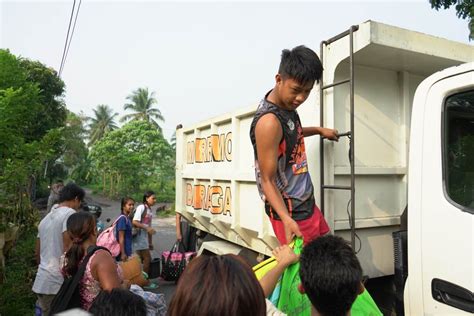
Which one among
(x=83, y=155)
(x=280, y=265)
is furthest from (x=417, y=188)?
(x=83, y=155)

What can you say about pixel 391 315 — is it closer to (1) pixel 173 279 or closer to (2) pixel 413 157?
(2) pixel 413 157

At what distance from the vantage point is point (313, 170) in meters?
2.38

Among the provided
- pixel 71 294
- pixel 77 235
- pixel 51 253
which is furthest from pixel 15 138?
pixel 71 294

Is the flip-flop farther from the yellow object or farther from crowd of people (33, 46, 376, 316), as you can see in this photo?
the yellow object

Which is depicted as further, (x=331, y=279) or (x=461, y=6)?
(x=461, y=6)

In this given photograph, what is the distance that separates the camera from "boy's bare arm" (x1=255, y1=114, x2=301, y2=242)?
6.34 ft

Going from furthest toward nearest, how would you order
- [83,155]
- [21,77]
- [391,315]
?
[83,155] < [21,77] < [391,315]

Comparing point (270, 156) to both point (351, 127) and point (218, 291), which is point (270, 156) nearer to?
point (351, 127)

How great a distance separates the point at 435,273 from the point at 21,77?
20.9 feet

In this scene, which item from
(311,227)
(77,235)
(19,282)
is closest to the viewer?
(311,227)

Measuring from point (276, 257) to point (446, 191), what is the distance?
84 centimetres

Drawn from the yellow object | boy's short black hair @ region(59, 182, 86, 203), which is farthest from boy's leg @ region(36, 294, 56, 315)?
the yellow object

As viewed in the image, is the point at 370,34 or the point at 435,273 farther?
the point at 370,34

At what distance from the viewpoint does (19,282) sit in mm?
5328
